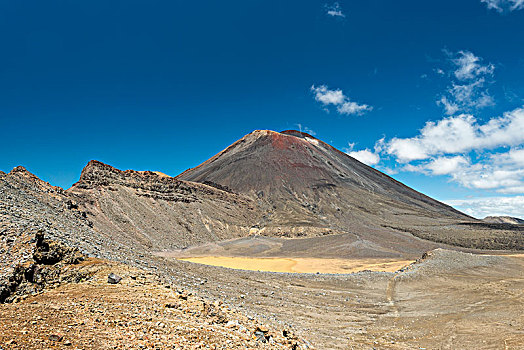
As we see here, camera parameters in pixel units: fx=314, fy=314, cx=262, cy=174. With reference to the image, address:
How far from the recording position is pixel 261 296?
14594mm

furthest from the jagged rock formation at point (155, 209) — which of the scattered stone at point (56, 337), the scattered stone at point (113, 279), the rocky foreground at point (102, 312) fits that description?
the scattered stone at point (56, 337)

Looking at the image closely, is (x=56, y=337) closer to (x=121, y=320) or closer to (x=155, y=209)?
(x=121, y=320)

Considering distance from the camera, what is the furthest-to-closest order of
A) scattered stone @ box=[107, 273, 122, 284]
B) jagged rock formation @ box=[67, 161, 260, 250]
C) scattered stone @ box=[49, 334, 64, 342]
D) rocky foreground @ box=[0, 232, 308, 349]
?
1. jagged rock formation @ box=[67, 161, 260, 250]
2. scattered stone @ box=[107, 273, 122, 284]
3. rocky foreground @ box=[0, 232, 308, 349]
4. scattered stone @ box=[49, 334, 64, 342]


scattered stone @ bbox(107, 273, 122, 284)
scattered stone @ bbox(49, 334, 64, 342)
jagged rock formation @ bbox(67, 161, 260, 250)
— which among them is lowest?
scattered stone @ bbox(49, 334, 64, 342)

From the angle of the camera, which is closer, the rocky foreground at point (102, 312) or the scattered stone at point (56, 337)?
the scattered stone at point (56, 337)

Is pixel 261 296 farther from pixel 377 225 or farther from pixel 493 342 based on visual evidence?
pixel 377 225

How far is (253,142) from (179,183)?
62790 millimetres

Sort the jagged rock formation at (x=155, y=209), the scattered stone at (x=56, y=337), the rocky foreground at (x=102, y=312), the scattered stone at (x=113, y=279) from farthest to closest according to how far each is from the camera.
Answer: the jagged rock formation at (x=155, y=209)
the scattered stone at (x=113, y=279)
the rocky foreground at (x=102, y=312)
the scattered stone at (x=56, y=337)

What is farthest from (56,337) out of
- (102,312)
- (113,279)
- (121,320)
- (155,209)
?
(155,209)

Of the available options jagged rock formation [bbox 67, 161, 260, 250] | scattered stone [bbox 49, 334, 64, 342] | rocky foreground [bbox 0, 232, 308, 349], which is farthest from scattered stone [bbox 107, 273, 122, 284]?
jagged rock formation [bbox 67, 161, 260, 250]

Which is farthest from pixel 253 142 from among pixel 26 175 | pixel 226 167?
pixel 26 175

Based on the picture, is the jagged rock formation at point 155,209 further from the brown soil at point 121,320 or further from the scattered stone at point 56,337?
the scattered stone at point 56,337

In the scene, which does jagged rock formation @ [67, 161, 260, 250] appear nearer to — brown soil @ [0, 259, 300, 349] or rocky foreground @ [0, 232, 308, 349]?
rocky foreground @ [0, 232, 308, 349]

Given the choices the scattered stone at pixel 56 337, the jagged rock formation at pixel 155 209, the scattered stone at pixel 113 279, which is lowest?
the scattered stone at pixel 56 337
